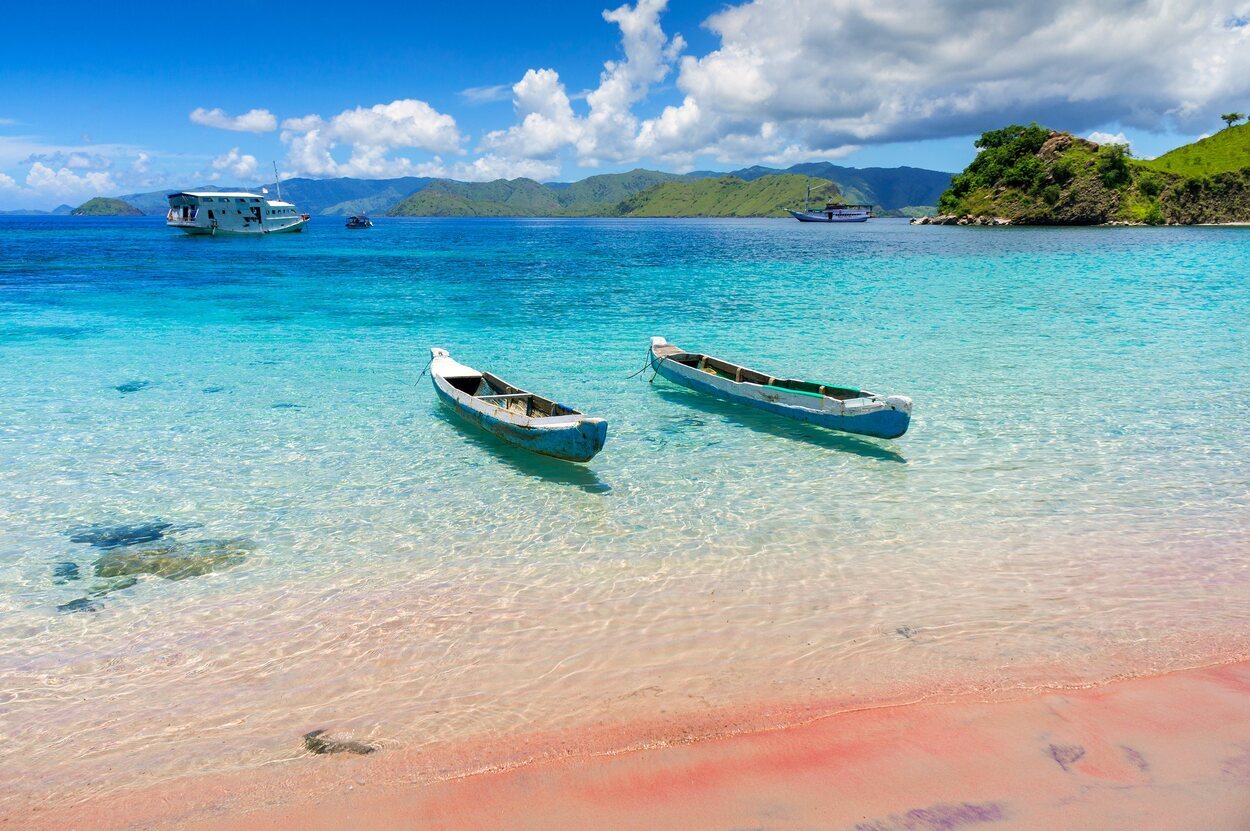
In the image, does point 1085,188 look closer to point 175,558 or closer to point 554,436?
point 554,436

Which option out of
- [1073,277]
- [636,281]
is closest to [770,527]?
[636,281]

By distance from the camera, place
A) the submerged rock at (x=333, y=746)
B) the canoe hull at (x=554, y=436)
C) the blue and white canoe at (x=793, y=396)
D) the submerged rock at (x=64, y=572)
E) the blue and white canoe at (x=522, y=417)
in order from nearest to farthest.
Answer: the submerged rock at (x=333, y=746) < the submerged rock at (x=64, y=572) < the canoe hull at (x=554, y=436) < the blue and white canoe at (x=522, y=417) < the blue and white canoe at (x=793, y=396)

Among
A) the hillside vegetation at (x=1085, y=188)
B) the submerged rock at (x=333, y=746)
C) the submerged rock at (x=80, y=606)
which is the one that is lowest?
the submerged rock at (x=333, y=746)

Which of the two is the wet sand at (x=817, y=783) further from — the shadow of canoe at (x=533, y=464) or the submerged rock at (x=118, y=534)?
the shadow of canoe at (x=533, y=464)

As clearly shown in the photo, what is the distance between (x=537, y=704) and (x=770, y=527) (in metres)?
5.75

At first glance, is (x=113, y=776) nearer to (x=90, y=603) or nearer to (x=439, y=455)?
(x=90, y=603)

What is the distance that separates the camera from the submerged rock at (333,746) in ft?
22.2

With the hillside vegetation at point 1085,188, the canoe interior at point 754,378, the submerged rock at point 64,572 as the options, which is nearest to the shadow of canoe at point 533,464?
the canoe interior at point 754,378

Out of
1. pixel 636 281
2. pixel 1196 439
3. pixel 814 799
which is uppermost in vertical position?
pixel 636 281

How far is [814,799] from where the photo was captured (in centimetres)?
579

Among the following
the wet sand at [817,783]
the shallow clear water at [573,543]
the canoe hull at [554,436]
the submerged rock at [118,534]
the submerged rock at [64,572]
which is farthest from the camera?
the canoe hull at [554,436]

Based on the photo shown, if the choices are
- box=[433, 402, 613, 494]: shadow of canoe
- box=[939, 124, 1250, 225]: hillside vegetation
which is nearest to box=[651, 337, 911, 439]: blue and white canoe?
box=[433, 402, 613, 494]: shadow of canoe

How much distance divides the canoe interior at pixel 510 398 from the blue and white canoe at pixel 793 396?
5235 millimetres

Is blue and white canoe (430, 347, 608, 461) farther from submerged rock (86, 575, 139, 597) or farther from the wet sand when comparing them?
the wet sand
